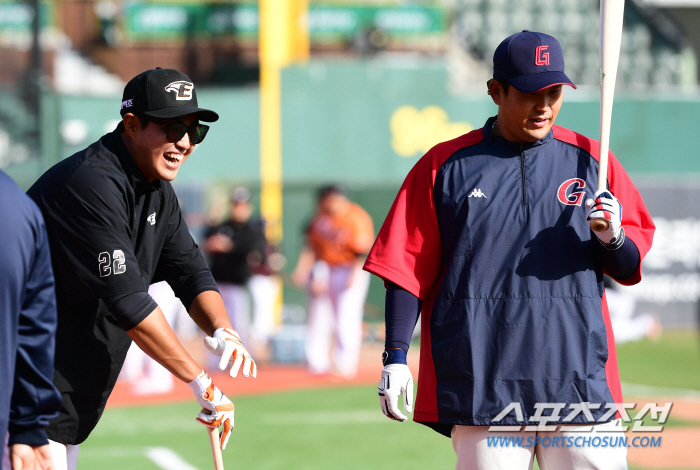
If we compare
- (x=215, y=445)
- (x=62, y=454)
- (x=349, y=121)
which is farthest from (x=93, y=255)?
(x=349, y=121)

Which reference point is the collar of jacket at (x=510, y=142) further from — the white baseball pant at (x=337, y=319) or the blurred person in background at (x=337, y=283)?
the white baseball pant at (x=337, y=319)

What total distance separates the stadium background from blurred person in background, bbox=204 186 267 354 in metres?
3.59

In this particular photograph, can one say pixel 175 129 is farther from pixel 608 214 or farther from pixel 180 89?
pixel 608 214

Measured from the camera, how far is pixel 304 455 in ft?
22.7

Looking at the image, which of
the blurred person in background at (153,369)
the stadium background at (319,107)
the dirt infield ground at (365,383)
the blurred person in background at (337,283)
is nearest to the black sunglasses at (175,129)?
the dirt infield ground at (365,383)

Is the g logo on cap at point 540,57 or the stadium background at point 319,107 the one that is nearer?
the g logo on cap at point 540,57

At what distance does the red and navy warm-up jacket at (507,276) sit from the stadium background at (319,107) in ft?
32.7

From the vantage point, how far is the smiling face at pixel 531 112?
3.34m

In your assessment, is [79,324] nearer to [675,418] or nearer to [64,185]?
[64,185]

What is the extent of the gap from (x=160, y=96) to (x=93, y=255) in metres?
0.64

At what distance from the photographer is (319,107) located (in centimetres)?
1691

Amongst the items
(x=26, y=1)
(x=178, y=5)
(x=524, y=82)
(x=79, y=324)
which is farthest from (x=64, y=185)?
(x=178, y=5)

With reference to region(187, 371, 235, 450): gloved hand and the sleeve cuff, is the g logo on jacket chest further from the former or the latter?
the sleeve cuff

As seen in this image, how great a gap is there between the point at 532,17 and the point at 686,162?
21.9 feet
